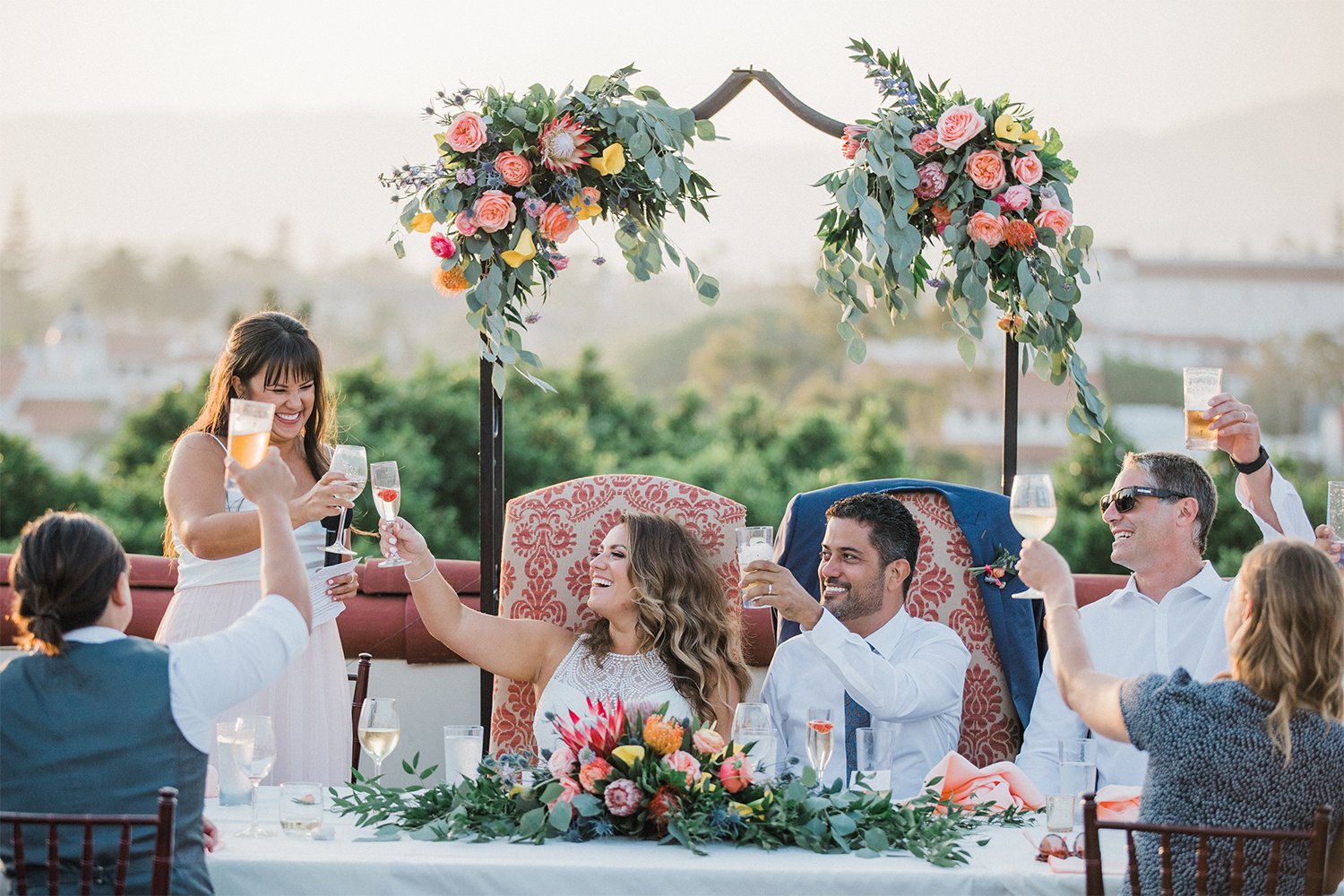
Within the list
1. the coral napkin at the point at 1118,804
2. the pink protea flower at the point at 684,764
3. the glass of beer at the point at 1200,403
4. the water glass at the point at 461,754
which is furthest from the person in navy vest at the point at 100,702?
the glass of beer at the point at 1200,403

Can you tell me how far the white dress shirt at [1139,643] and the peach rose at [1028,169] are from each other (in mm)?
1076

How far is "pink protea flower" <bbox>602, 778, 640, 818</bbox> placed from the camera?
2.77m

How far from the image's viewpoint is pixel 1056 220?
4.27m

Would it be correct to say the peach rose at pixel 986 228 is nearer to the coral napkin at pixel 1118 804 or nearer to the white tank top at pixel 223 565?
the coral napkin at pixel 1118 804

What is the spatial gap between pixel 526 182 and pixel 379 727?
1.77 metres

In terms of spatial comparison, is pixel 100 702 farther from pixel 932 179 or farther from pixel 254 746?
pixel 932 179

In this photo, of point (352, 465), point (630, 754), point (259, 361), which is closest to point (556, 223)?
point (259, 361)

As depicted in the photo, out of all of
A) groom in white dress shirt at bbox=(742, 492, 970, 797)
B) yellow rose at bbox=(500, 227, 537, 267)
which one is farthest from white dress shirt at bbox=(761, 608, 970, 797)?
yellow rose at bbox=(500, 227, 537, 267)

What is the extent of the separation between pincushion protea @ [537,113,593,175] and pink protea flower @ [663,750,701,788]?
1.99 m

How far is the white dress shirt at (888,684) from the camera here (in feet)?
12.2

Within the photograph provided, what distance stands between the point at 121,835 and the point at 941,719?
2360 millimetres

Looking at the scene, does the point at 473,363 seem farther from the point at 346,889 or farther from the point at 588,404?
the point at 346,889

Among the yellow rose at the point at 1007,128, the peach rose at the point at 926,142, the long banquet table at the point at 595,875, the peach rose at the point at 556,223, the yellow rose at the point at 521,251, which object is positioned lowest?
the long banquet table at the point at 595,875

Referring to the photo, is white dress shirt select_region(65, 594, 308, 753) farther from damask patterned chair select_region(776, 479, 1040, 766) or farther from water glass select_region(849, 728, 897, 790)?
damask patterned chair select_region(776, 479, 1040, 766)
